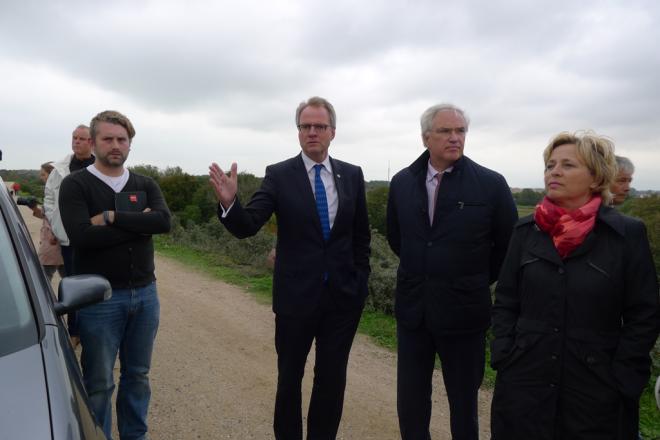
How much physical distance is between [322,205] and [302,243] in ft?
0.91

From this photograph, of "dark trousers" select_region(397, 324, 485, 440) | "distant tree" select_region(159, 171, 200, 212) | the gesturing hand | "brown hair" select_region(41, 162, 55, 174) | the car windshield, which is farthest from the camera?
"distant tree" select_region(159, 171, 200, 212)

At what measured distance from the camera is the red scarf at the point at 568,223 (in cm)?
229

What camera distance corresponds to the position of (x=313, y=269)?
10.3 ft

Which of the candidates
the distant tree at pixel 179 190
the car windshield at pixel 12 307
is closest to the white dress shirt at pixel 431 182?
the car windshield at pixel 12 307

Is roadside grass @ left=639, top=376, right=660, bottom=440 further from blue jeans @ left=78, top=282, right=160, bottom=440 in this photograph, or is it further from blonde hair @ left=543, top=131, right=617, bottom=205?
blue jeans @ left=78, top=282, right=160, bottom=440

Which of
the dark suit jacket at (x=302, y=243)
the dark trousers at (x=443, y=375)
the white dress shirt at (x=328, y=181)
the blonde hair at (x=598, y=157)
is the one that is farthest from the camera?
the white dress shirt at (x=328, y=181)

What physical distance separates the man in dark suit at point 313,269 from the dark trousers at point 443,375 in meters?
0.41

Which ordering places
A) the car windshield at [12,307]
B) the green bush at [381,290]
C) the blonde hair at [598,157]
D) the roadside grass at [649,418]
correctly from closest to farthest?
the car windshield at [12,307], the blonde hair at [598,157], the roadside grass at [649,418], the green bush at [381,290]

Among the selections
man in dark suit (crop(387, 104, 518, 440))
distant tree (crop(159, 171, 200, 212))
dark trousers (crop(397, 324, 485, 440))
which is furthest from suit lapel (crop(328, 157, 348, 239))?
distant tree (crop(159, 171, 200, 212))

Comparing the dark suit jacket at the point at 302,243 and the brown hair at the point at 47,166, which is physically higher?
the brown hair at the point at 47,166

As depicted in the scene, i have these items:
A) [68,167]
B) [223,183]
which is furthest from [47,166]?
[223,183]

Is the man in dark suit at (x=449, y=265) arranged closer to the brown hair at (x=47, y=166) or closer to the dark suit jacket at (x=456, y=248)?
the dark suit jacket at (x=456, y=248)

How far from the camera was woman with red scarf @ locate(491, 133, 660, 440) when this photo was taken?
2.21 metres

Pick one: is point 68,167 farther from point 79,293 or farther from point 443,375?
point 443,375
